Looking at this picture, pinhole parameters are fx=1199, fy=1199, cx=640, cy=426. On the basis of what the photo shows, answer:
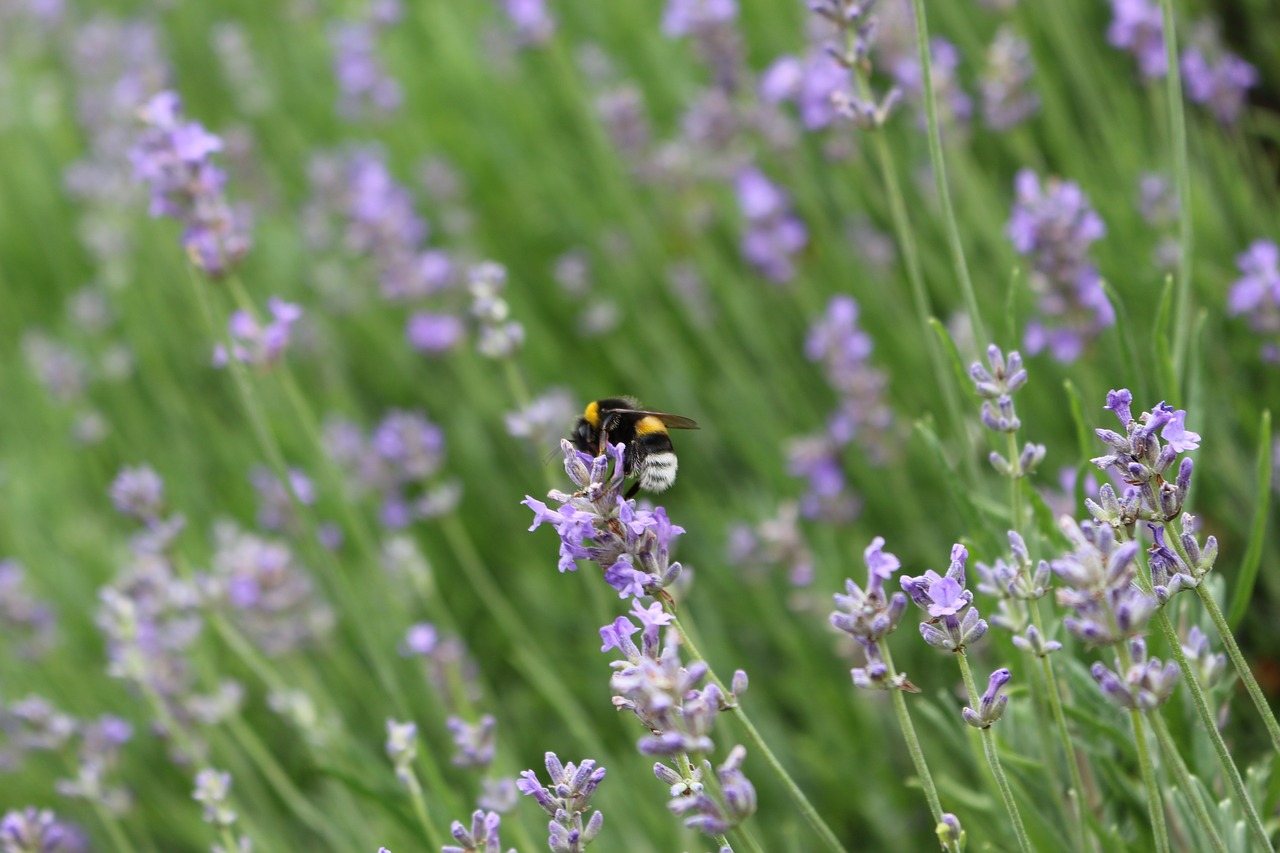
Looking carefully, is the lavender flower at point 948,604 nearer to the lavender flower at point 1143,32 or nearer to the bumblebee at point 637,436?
the bumblebee at point 637,436

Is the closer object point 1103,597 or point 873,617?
point 1103,597

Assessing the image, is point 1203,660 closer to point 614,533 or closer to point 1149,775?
point 1149,775

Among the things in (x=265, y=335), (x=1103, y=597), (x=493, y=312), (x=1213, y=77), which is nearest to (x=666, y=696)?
(x=1103, y=597)

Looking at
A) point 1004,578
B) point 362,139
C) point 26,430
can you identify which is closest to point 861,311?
point 1004,578

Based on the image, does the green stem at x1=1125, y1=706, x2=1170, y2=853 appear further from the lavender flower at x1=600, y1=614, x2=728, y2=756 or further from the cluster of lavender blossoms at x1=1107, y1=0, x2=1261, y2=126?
the cluster of lavender blossoms at x1=1107, y1=0, x2=1261, y2=126

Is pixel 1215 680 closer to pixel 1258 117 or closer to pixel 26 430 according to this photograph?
pixel 1258 117

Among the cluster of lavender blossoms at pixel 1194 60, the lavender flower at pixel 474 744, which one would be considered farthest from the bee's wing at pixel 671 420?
the cluster of lavender blossoms at pixel 1194 60
